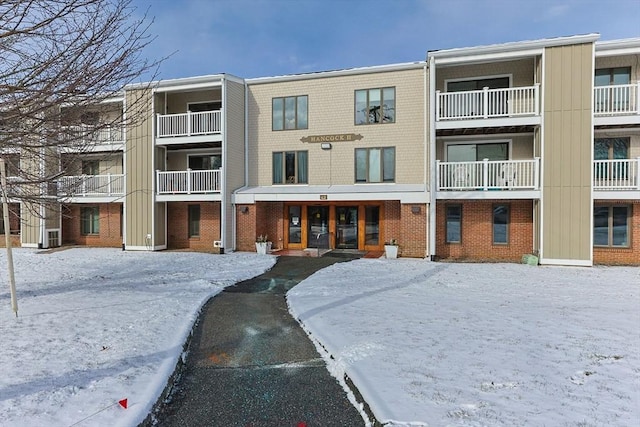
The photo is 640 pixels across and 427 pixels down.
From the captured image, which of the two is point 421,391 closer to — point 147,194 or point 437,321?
point 437,321

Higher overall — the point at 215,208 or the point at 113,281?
the point at 215,208

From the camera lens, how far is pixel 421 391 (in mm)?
4035

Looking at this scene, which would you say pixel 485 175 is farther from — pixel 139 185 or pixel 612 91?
pixel 139 185

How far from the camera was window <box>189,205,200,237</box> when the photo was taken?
58.6 ft

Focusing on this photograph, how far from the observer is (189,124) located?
16469mm

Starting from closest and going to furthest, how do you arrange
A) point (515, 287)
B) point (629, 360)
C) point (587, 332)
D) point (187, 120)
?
point (629, 360) → point (587, 332) → point (515, 287) → point (187, 120)

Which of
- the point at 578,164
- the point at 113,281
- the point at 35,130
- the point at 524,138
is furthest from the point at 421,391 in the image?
the point at 524,138

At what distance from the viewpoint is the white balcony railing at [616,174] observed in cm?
1275

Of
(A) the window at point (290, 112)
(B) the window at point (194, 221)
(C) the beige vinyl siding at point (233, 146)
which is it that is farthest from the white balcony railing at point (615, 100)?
(B) the window at point (194, 221)

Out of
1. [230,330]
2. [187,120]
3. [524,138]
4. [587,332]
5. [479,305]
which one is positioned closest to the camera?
[587,332]

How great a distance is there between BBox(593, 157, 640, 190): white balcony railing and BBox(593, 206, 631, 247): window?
1080mm

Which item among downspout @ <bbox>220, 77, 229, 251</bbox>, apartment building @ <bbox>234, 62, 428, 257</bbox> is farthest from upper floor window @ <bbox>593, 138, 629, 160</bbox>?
downspout @ <bbox>220, 77, 229, 251</bbox>

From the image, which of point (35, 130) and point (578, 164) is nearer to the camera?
point (35, 130)

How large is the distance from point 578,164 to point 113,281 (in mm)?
14930
